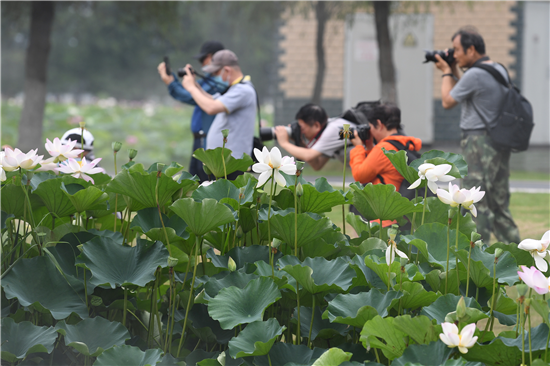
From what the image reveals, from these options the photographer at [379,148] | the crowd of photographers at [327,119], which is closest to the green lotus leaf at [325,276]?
the photographer at [379,148]

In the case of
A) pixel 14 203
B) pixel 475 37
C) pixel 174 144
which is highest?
pixel 475 37

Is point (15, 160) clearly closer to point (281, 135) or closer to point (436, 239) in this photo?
point (436, 239)

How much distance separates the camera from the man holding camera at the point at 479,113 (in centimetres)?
363

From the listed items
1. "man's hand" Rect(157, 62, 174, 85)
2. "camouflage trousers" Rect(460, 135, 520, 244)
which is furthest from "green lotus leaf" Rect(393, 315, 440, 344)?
"man's hand" Rect(157, 62, 174, 85)

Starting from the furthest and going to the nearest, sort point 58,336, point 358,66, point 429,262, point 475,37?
point 358,66
point 475,37
point 429,262
point 58,336

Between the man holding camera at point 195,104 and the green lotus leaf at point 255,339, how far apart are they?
2681 mm

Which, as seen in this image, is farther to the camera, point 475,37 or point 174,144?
point 174,144

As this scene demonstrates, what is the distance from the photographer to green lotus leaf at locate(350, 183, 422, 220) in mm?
1287

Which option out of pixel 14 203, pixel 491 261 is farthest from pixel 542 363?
pixel 14 203

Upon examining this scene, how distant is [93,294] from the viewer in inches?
49.8

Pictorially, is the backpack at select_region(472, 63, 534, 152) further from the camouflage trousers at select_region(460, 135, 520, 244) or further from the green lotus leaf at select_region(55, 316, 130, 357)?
the green lotus leaf at select_region(55, 316, 130, 357)

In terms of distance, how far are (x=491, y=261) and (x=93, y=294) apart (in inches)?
35.5

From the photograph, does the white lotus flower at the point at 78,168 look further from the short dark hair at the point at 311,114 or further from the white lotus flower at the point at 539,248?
the short dark hair at the point at 311,114

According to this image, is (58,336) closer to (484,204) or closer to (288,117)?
(484,204)
